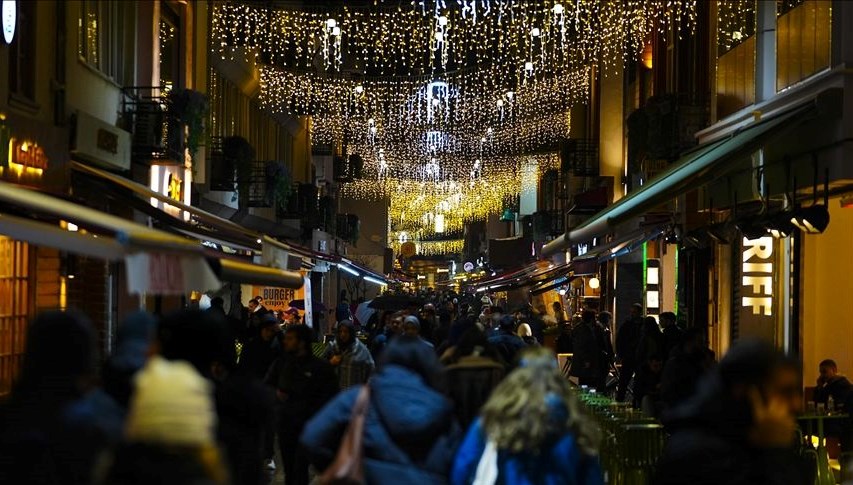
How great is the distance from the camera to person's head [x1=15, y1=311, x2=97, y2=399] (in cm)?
615

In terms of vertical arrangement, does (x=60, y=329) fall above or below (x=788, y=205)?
below

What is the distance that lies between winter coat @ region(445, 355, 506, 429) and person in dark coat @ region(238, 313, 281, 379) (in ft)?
19.9

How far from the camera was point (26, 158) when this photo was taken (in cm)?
1552

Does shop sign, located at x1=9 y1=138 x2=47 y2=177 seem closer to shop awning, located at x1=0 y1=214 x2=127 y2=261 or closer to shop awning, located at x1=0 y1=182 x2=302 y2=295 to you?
shop awning, located at x1=0 y1=182 x2=302 y2=295

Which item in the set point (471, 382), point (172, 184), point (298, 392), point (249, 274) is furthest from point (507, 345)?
point (172, 184)

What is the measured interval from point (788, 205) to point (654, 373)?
3.06m

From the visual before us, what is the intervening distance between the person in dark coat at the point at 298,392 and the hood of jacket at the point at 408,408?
4752 millimetres

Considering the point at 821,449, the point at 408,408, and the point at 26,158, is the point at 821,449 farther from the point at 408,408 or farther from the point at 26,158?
Answer: the point at 26,158

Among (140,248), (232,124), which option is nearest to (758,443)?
(140,248)

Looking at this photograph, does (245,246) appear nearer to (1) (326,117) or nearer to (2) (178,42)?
(2) (178,42)

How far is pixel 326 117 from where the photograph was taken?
151 ft

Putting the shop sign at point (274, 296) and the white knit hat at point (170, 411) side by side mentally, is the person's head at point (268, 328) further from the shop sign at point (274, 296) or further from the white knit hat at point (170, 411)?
the shop sign at point (274, 296)

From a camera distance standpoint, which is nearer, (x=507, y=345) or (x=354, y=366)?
(x=507, y=345)

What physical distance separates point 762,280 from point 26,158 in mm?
10534
